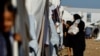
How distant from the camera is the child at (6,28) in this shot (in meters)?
2.35

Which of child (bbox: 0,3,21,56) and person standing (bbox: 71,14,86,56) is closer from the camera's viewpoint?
child (bbox: 0,3,21,56)

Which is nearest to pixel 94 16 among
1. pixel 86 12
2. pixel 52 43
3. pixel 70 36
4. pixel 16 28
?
pixel 86 12

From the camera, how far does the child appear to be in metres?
2.35

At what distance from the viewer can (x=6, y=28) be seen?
94.0 inches

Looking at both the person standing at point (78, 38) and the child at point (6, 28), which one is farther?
the person standing at point (78, 38)

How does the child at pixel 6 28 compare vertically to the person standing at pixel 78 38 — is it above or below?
above

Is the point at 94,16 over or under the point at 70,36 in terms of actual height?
under

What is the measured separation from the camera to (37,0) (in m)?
5.99

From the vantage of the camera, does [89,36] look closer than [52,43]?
No

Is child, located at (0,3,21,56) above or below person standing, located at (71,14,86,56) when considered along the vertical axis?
above

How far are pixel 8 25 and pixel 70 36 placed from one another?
949cm

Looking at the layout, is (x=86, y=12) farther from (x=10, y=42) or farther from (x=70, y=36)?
(x=10, y=42)

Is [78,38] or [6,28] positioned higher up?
[6,28]

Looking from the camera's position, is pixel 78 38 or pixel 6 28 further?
pixel 78 38
